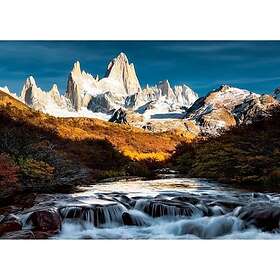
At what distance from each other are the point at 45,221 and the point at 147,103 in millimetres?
1616

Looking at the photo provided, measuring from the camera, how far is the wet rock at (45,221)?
19.2ft

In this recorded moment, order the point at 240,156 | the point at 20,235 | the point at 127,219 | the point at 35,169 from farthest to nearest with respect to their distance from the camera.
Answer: the point at 240,156 → the point at 35,169 → the point at 127,219 → the point at 20,235

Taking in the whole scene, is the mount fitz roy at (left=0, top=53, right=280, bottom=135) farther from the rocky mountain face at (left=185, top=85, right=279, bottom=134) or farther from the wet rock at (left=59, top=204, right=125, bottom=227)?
the wet rock at (left=59, top=204, right=125, bottom=227)

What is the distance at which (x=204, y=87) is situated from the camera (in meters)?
6.12

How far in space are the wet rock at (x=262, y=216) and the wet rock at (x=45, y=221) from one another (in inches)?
72.4

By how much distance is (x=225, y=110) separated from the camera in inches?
244

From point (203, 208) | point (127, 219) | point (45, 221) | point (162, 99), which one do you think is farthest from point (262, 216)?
point (45, 221)

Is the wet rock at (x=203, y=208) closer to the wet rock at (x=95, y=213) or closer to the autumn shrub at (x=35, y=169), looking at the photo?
the wet rock at (x=95, y=213)

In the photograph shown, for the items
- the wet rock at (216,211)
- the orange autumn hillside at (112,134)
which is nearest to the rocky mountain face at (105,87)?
the orange autumn hillside at (112,134)

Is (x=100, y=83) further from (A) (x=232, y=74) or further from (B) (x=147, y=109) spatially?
(A) (x=232, y=74)

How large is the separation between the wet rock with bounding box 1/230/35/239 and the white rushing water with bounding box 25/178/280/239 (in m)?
0.27

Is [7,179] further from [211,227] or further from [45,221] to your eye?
[211,227]
